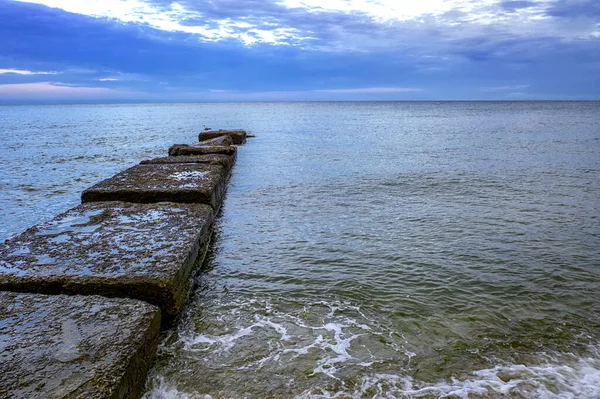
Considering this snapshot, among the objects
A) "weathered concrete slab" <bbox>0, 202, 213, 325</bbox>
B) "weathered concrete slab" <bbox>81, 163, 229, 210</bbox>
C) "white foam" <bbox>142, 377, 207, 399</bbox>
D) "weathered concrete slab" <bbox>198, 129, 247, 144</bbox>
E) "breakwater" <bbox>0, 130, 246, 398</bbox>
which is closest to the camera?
"breakwater" <bbox>0, 130, 246, 398</bbox>

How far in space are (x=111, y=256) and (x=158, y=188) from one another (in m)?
3.11

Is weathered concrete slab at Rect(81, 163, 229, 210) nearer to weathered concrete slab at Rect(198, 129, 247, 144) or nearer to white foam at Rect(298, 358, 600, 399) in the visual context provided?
white foam at Rect(298, 358, 600, 399)

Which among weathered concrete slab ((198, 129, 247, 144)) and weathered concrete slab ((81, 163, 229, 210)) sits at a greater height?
weathered concrete slab ((81, 163, 229, 210))

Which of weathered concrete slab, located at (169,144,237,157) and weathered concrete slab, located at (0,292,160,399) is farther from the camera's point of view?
weathered concrete slab, located at (169,144,237,157)

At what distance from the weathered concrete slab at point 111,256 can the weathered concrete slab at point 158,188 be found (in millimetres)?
1040

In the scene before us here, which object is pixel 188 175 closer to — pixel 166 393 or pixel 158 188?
pixel 158 188

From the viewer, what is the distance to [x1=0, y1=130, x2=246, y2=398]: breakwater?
272cm

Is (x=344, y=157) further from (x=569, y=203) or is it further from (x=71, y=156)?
(x=71, y=156)

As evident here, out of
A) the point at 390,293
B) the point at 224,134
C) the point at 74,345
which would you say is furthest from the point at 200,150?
the point at 74,345

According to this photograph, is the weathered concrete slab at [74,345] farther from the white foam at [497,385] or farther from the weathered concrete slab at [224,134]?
the weathered concrete slab at [224,134]

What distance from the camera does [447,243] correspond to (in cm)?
677

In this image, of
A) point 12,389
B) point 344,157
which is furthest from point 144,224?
point 344,157

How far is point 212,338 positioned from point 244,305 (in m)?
0.74

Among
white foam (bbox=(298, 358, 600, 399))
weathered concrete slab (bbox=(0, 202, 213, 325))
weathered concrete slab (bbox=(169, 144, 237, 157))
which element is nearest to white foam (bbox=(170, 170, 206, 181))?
weathered concrete slab (bbox=(0, 202, 213, 325))
